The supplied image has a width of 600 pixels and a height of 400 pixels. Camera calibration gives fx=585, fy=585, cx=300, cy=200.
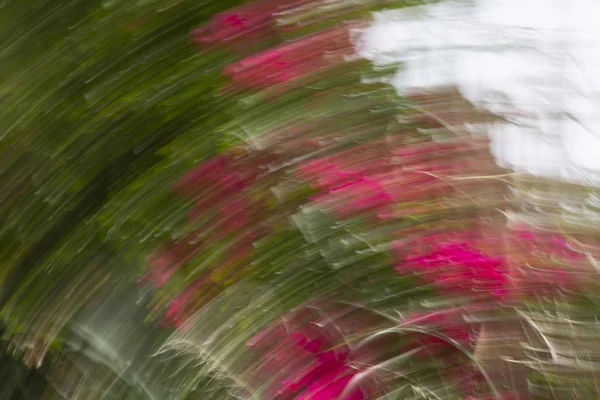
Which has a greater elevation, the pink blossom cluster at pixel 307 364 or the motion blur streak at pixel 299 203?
the motion blur streak at pixel 299 203

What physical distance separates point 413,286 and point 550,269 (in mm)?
127

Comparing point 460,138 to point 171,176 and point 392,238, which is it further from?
point 171,176

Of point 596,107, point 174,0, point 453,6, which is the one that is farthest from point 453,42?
point 174,0

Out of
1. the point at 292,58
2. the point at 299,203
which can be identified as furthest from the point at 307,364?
the point at 292,58

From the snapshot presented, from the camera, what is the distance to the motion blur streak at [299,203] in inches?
20.6

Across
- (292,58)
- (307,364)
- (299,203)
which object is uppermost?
(292,58)

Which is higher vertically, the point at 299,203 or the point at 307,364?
the point at 299,203

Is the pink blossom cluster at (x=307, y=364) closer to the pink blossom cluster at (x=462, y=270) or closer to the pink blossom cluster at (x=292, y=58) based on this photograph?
the pink blossom cluster at (x=462, y=270)

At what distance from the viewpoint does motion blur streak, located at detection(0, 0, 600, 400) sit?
20.6 inches

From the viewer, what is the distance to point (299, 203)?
558 mm

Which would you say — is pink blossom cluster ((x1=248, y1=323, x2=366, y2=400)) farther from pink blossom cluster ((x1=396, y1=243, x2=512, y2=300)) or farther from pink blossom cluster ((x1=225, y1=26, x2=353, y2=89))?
pink blossom cluster ((x1=225, y1=26, x2=353, y2=89))

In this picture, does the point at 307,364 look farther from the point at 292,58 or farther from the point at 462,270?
the point at 292,58

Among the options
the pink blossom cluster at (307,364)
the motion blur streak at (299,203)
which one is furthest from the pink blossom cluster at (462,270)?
the pink blossom cluster at (307,364)

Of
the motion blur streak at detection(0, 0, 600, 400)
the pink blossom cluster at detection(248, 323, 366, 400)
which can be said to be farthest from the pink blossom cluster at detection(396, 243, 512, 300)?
the pink blossom cluster at detection(248, 323, 366, 400)
